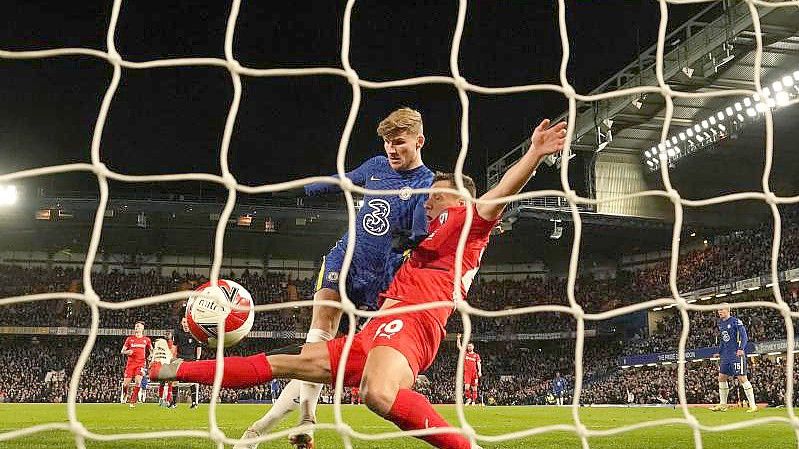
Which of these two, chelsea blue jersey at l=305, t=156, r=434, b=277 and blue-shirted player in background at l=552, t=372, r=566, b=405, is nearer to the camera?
chelsea blue jersey at l=305, t=156, r=434, b=277

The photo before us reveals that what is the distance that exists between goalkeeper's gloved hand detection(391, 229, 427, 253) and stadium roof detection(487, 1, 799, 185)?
16596 mm

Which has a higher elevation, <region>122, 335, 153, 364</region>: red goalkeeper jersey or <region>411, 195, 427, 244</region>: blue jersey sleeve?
<region>411, 195, 427, 244</region>: blue jersey sleeve

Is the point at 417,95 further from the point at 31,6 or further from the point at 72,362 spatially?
the point at 72,362

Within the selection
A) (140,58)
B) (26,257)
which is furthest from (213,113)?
(26,257)

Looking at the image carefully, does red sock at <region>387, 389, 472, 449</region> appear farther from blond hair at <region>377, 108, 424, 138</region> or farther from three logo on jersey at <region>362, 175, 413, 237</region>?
blond hair at <region>377, 108, 424, 138</region>

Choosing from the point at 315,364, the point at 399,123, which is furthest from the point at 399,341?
the point at 399,123

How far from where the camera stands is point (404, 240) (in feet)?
14.0

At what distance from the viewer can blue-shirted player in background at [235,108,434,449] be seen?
14.2 ft

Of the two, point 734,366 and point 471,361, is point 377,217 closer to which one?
point 734,366

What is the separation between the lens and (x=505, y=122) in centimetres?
3011

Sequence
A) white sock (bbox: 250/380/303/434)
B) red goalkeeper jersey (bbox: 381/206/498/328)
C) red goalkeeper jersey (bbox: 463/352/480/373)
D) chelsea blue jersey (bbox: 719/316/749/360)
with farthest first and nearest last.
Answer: red goalkeeper jersey (bbox: 463/352/480/373)
chelsea blue jersey (bbox: 719/316/749/360)
white sock (bbox: 250/380/303/434)
red goalkeeper jersey (bbox: 381/206/498/328)

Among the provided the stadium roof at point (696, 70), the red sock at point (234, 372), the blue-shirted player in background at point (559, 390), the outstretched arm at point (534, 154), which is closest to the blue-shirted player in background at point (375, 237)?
the red sock at point (234, 372)

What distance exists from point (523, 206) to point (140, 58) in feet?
52.4

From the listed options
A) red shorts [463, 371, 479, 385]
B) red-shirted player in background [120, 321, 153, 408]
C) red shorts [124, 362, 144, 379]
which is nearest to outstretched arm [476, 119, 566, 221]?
red-shirted player in background [120, 321, 153, 408]
